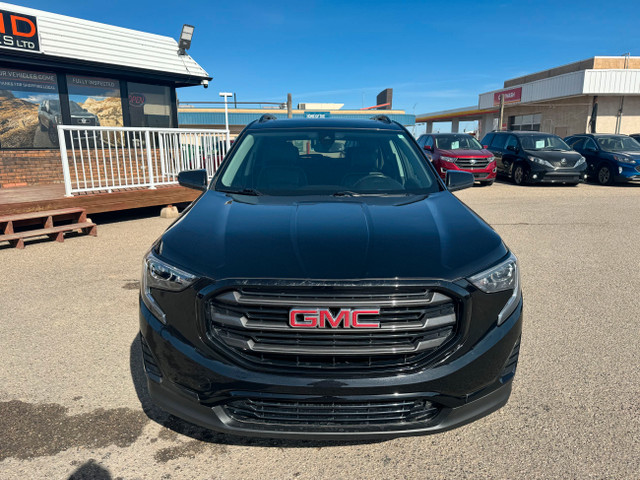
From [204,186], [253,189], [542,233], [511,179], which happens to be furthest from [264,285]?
[511,179]

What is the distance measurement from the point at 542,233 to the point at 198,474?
712cm

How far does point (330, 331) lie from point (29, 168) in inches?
438

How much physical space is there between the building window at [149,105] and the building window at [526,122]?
90.3 ft

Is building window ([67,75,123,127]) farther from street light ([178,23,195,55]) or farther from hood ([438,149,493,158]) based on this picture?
hood ([438,149,493,158])

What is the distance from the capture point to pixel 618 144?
15.2m

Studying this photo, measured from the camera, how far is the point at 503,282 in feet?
6.95

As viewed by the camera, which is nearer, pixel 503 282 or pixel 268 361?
pixel 268 361

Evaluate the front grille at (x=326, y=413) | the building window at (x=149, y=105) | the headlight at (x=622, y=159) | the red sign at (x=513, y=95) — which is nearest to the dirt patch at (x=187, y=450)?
the front grille at (x=326, y=413)

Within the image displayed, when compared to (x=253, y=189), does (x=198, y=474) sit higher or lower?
Answer: lower

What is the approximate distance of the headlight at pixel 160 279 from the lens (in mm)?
2049

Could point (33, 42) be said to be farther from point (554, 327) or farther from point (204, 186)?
point (554, 327)

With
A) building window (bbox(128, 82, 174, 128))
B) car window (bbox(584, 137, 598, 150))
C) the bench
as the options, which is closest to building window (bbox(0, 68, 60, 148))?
building window (bbox(128, 82, 174, 128))

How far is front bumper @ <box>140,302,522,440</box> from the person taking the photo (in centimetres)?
191

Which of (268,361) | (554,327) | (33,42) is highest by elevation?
(33,42)
